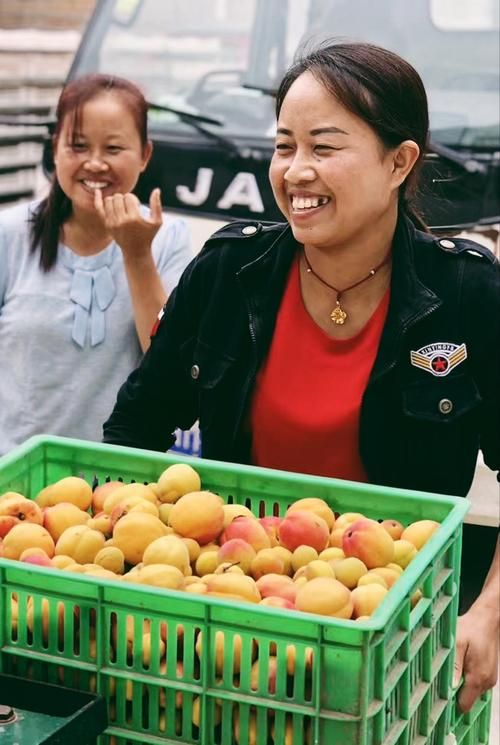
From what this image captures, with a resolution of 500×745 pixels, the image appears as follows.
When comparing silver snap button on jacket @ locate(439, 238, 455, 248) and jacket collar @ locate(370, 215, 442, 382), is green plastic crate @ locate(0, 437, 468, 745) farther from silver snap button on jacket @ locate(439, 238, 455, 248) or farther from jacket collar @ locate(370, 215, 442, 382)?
silver snap button on jacket @ locate(439, 238, 455, 248)

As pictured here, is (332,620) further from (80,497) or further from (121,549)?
(80,497)

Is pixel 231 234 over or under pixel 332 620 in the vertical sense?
over

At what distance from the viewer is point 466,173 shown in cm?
481

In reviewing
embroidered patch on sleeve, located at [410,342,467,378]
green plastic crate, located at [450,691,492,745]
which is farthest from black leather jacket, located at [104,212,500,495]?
green plastic crate, located at [450,691,492,745]

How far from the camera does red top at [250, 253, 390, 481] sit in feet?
8.09

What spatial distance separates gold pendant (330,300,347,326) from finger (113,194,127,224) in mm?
1093

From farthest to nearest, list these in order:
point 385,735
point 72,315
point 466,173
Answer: point 466,173
point 72,315
point 385,735

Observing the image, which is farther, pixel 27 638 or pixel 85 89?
pixel 85 89

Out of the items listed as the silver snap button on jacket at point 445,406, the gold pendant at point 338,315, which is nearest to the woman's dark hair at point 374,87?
the gold pendant at point 338,315

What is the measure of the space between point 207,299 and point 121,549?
79cm

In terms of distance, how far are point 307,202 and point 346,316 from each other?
0.86 ft

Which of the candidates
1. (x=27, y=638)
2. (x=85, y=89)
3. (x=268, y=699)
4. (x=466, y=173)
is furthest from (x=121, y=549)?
(x=466, y=173)

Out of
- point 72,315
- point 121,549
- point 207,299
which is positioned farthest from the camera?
point 72,315

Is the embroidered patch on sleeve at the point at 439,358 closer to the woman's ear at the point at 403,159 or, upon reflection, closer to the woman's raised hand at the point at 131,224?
the woman's ear at the point at 403,159
